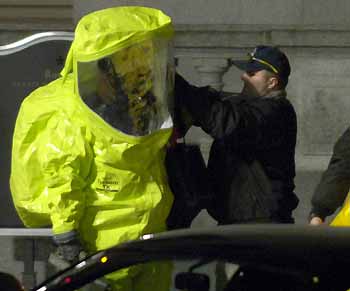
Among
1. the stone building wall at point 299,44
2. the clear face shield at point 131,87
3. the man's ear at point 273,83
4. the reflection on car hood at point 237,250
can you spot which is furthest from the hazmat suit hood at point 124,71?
the stone building wall at point 299,44

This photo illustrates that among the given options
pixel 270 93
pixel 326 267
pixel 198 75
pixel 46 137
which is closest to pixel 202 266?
pixel 326 267

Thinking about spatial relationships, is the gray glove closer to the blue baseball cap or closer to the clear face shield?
the clear face shield

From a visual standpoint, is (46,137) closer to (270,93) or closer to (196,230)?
(270,93)

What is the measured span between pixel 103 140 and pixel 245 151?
0.83m

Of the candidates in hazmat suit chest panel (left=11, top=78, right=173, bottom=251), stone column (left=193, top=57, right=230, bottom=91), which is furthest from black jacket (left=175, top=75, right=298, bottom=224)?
stone column (left=193, top=57, right=230, bottom=91)

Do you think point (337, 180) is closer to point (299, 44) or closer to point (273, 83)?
point (273, 83)

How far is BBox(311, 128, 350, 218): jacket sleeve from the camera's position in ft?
23.8

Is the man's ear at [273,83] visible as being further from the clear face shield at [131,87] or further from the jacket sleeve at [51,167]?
the jacket sleeve at [51,167]

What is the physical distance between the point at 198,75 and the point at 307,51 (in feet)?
3.02

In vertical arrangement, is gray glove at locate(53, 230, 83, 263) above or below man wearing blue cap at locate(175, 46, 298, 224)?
below

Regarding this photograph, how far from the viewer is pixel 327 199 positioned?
7293mm

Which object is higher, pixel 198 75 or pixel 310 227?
pixel 310 227

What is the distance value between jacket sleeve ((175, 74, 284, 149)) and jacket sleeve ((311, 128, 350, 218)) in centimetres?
32

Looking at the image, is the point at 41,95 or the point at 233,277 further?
the point at 41,95
